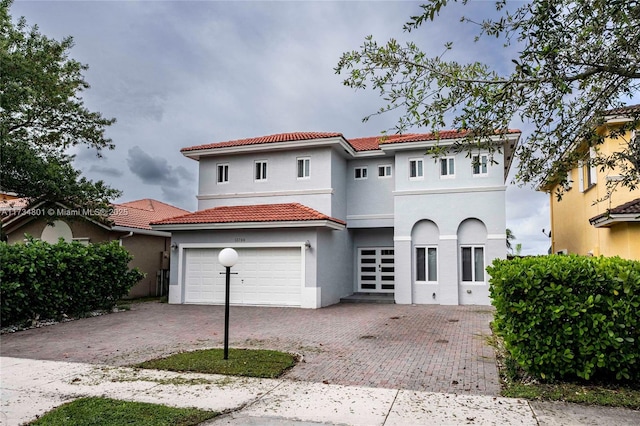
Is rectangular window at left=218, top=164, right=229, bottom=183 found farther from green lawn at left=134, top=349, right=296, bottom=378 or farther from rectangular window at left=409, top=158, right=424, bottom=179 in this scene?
green lawn at left=134, top=349, right=296, bottom=378

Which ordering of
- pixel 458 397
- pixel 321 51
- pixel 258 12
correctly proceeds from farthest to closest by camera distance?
pixel 321 51 → pixel 258 12 → pixel 458 397

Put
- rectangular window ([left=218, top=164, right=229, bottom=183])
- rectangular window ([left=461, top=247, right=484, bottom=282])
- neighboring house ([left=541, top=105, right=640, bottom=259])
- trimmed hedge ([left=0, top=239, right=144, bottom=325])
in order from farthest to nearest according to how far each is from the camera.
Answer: rectangular window ([left=218, top=164, right=229, bottom=183]), rectangular window ([left=461, top=247, right=484, bottom=282]), trimmed hedge ([left=0, top=239, right=144, bottom=325]), neighboring house ([left=541, top=105, right=640, bottom=259])

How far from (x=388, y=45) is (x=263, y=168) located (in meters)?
13.8

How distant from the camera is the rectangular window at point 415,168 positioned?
60.8ft

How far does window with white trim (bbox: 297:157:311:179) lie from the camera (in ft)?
62.2

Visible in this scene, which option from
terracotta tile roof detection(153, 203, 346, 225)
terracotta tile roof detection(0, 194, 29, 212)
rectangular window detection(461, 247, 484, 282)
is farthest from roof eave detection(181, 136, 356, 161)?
terracotta tile roof detection(0, 194, 29, 212)

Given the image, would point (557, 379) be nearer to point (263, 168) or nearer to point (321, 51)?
point (321, 51)

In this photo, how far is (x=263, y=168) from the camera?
64.9ft

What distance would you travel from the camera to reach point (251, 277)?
17312mm

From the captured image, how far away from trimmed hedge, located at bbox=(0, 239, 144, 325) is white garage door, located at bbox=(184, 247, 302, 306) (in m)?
2.61

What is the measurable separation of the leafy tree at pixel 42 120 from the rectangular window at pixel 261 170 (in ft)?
19.1

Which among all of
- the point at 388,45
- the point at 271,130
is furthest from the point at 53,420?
the point at 271,130

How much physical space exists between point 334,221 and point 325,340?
7050 millimetres

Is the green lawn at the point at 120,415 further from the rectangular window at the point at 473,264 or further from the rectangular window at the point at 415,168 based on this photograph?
the rectangular window at the point at 415,168
